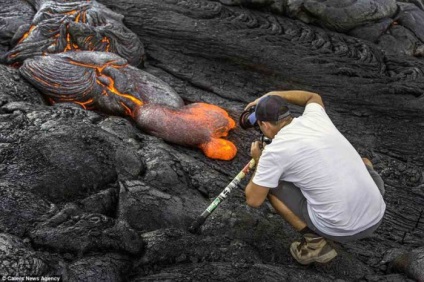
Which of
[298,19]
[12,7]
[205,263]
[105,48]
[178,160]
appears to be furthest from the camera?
[298,19]

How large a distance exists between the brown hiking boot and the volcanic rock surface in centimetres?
14

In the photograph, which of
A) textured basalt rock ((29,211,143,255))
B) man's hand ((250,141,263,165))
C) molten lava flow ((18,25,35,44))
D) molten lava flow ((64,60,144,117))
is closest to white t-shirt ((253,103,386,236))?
man's hand ((250,141,263,165))

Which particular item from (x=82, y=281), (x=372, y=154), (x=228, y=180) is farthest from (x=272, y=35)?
(x=82, y=281)

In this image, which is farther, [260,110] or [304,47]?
[304,47]

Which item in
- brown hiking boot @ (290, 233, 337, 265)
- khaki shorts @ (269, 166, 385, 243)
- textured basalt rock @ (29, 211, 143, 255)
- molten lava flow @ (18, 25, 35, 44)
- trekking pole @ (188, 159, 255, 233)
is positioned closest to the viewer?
textured basalt rock @ (29, 211, 143, 255)

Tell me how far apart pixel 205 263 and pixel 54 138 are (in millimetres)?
2026

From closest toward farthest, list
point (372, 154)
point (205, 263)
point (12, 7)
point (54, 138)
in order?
point (205, 263) < point (54, 138) < point (372, 154) < point (12, 7)

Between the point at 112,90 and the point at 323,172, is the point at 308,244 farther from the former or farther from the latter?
the point at 112,90

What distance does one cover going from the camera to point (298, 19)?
796 centimetres

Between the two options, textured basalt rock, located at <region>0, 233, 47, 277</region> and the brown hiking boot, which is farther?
the brown hiking boot

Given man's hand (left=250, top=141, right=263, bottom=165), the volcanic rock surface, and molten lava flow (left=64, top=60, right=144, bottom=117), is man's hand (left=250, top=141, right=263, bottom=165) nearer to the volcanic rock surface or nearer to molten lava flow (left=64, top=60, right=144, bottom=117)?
the volcanic rock surface

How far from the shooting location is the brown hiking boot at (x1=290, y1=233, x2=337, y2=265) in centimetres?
415

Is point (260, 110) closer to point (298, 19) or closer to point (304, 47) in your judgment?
point (304, 47)

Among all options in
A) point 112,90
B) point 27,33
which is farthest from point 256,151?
point 27,33
